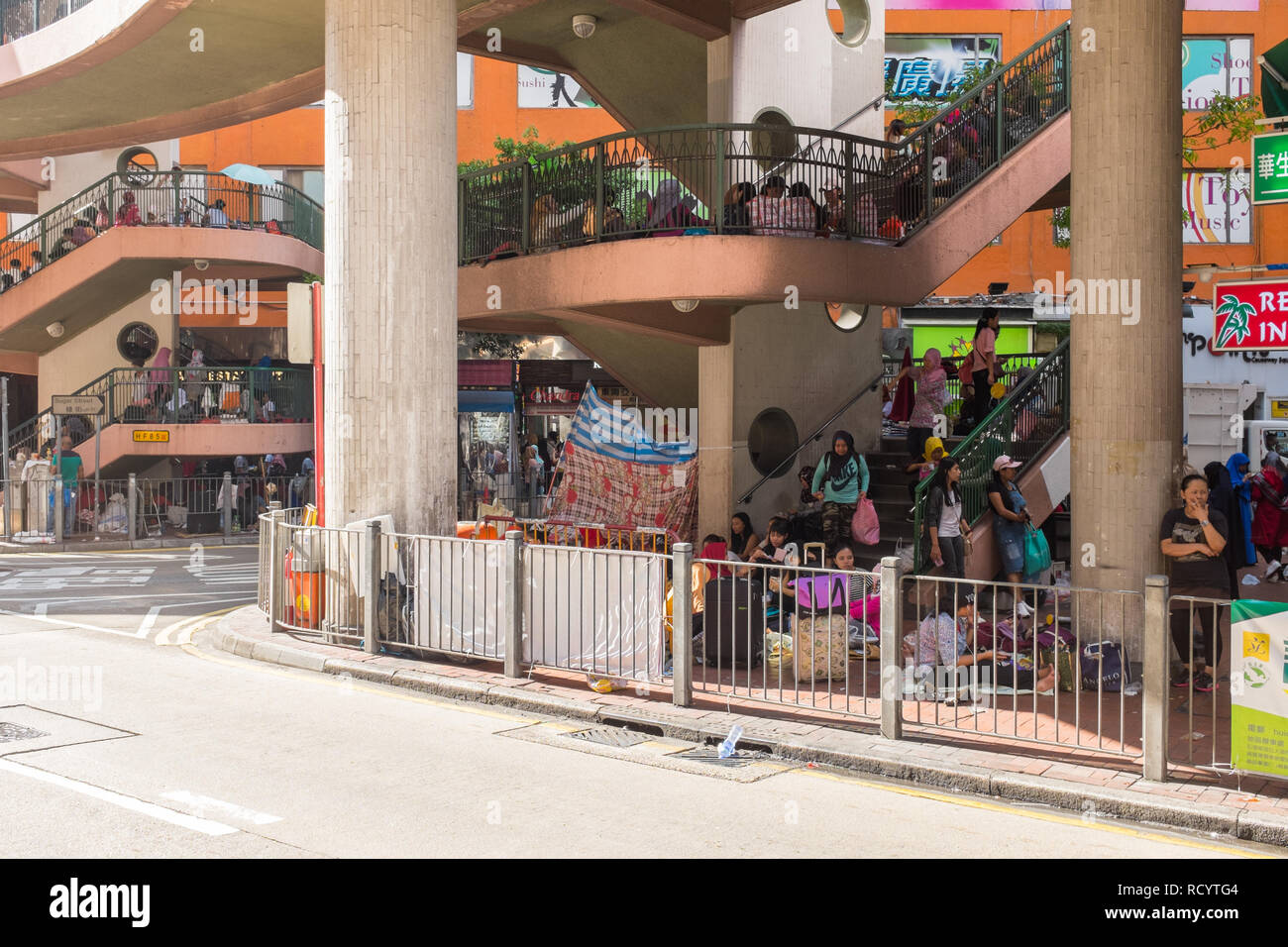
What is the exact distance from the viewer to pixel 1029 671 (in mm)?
10711

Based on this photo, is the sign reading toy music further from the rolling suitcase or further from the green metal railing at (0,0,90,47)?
the green metal railing at (0,0,90,47)

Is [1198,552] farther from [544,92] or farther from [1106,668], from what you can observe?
[544,92]

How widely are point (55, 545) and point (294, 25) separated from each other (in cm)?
1097

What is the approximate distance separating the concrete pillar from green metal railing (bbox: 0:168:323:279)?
14809 millimetres

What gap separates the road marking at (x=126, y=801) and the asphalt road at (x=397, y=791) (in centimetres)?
2

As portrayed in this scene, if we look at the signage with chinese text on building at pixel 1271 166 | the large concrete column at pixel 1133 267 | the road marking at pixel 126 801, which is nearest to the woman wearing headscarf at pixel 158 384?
the road marking at pixel 126 801

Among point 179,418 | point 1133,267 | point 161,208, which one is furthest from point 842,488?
point 161,208

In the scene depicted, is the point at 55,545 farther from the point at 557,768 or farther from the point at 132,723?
the point at 557,768

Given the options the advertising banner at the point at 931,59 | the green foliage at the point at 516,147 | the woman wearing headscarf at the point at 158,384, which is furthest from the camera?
the advertising banner at the point at 931,59

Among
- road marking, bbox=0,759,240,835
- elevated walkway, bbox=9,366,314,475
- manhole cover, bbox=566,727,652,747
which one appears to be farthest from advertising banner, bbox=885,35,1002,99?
road marking, bbox=0,759,240,835

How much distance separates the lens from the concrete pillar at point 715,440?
17.8 metres

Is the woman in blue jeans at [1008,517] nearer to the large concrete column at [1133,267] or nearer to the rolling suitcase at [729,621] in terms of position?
the large concrete column at [1133,267]

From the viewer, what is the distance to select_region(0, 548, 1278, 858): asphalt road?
6602 millimetres

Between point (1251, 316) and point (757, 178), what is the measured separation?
681 centimetres
